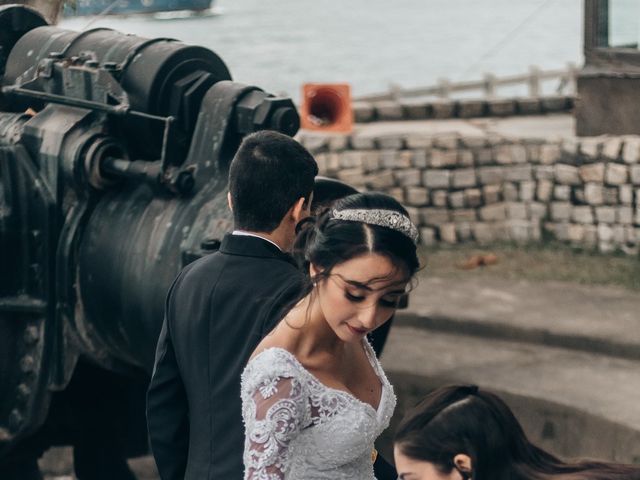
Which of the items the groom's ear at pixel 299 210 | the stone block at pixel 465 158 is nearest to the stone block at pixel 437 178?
the stone block at pixel 465 158

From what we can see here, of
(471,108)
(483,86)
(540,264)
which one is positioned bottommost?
(483,86)

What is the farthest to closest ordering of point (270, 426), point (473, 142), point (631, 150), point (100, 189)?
point (473, 142), point (631, 150), point (100, 189), point (270, 426)

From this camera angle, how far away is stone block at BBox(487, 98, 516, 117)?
1336cm

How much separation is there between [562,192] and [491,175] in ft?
2.14

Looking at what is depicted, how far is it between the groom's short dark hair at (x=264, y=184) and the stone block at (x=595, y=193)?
24.8 ft

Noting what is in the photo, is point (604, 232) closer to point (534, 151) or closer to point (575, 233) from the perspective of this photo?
point (575, 233)

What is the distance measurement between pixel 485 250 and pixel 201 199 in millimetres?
6539

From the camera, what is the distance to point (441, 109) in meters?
13.2

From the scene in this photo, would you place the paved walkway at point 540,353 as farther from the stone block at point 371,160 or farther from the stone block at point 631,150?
the stone block at point 371,160

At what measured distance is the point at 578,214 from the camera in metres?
11.0

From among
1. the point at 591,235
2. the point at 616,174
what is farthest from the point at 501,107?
Answer: the point at 616,174

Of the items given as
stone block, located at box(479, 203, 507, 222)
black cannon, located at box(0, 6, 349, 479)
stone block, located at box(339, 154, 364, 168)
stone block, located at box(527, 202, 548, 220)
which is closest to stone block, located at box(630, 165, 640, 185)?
stone block, located at box(527, 202, 548, 220)

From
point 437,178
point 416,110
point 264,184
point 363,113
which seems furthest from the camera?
point 416,110

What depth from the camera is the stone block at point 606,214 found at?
1075 cm
